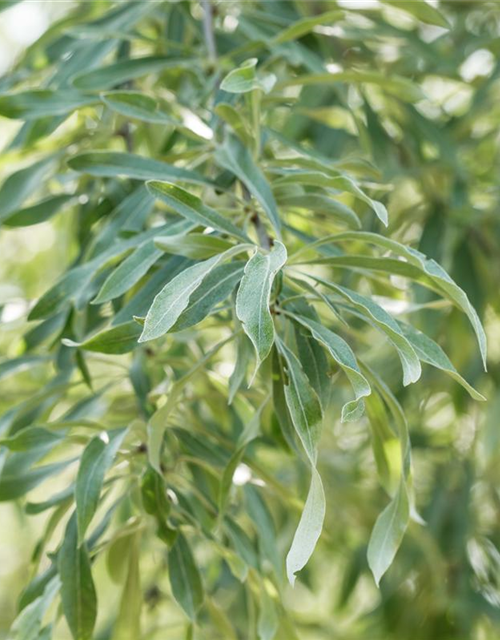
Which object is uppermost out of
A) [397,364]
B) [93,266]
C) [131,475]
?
[93,266]

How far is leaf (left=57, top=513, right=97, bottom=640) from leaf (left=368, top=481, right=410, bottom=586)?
213mm

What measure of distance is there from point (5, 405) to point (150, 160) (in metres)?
0.43

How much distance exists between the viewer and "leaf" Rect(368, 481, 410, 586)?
0.66 m

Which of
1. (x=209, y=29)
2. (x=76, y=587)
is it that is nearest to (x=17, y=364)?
(x=76, y=587)

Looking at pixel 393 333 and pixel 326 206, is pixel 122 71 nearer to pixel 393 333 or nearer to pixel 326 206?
pixel 326 206

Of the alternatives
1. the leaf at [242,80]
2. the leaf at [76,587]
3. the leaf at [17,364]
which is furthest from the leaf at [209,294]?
the leaf at [17,364]

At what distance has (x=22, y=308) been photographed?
0.99 meters

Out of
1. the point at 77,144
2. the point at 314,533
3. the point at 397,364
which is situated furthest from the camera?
the point at 397,364

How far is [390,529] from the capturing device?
0.67 meters

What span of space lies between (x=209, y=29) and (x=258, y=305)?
54cm

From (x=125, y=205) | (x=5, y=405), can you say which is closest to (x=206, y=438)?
(x=125, y=205)

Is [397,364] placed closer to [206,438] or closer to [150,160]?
[206,438]

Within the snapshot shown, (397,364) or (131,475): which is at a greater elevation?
(131,475)

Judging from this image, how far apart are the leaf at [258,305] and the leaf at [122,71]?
41cm
